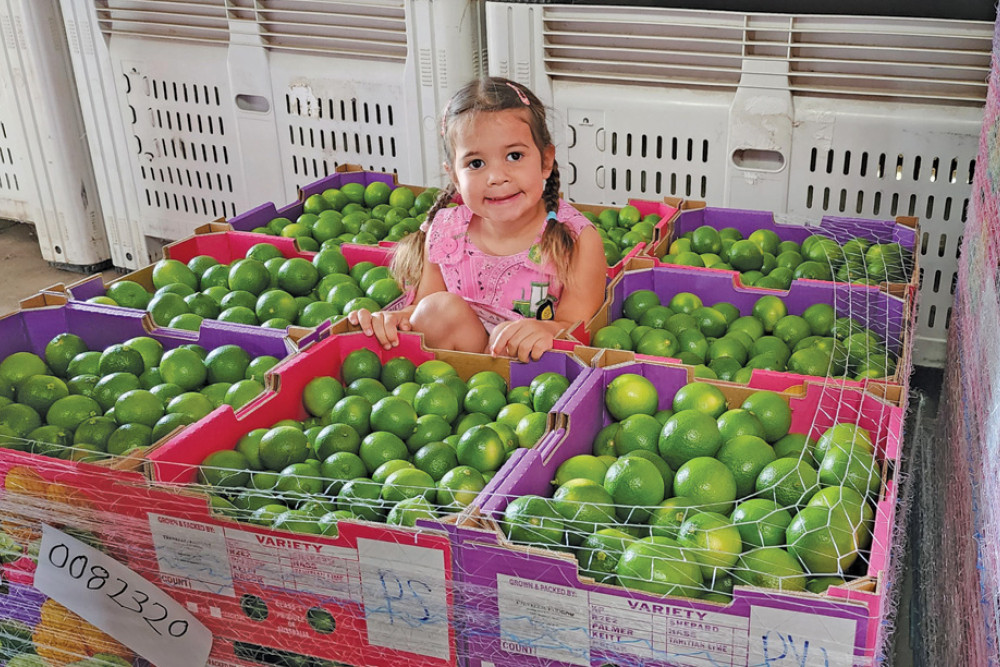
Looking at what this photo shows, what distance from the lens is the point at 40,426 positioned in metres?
2.02

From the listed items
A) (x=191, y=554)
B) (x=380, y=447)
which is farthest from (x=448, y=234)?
(x=191, y=554)

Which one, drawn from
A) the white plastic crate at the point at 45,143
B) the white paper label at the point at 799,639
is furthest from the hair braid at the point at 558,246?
the white plastic crate at the point at 45,143

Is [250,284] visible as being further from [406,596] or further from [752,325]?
[406,596]

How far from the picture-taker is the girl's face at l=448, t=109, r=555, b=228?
234 cm

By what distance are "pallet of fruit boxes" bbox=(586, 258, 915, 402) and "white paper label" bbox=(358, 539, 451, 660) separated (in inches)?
31.2

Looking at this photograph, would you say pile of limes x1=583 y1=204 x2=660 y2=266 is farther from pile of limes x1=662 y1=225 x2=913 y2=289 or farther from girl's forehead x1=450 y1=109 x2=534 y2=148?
girl's forehead x1=450 y1=109 x2=534 y2=148

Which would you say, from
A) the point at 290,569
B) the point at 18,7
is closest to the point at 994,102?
the point at 290,569

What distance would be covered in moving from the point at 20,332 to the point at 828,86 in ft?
8.07

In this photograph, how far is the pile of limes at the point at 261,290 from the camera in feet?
8.32

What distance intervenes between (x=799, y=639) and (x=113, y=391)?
→ 152cm

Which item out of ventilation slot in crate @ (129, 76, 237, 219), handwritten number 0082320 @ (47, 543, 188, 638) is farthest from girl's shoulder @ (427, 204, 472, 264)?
ventilation slot in crate @ (129, 76, 237, 219)

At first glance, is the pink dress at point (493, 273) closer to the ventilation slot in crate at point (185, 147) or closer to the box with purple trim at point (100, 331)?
the box with purple trim at point (100, 331)

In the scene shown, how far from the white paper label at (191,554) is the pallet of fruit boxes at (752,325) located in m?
0.95

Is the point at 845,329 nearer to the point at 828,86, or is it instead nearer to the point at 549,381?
the point at 549,381
